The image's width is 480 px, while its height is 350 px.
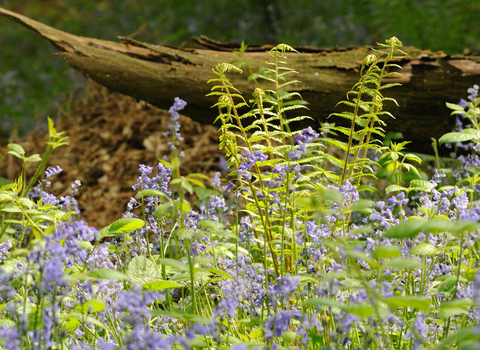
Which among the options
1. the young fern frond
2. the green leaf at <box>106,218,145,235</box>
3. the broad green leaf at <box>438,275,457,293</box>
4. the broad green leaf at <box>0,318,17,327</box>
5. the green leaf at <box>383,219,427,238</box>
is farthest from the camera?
the young fern frond

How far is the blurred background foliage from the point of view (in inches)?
233

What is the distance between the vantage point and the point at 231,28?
812 cm

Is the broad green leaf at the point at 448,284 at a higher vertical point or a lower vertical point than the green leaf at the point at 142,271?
higher

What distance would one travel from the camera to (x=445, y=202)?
6.10ft

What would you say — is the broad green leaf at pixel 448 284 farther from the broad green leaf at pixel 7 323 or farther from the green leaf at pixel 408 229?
the broad green leaf at pixel 7 323

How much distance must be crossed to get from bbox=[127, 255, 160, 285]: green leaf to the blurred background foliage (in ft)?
15.6

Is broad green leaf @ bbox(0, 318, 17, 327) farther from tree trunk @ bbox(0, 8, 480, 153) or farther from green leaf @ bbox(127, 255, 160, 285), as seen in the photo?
tree trunk @ bbox(0, 8, 480, 153)

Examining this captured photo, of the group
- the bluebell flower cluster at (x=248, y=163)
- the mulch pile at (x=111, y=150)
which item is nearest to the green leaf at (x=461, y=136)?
the bluebell flower cluster at (x=248, y=163)

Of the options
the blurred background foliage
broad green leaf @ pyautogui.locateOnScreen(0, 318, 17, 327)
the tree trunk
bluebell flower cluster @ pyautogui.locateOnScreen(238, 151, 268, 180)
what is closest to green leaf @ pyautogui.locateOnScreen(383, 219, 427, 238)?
bluebell flower cluster @ pyautogui.locateOnScreen(238, 151, 268, 180)

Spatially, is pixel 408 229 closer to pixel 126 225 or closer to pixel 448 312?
pixel 448 312

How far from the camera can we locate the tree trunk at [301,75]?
3131 mm

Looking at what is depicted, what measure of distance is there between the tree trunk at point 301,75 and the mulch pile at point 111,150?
1.08 meters

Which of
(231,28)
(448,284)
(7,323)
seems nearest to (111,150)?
(7,323)

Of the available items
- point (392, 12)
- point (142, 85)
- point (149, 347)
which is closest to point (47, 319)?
point (149, 347)
